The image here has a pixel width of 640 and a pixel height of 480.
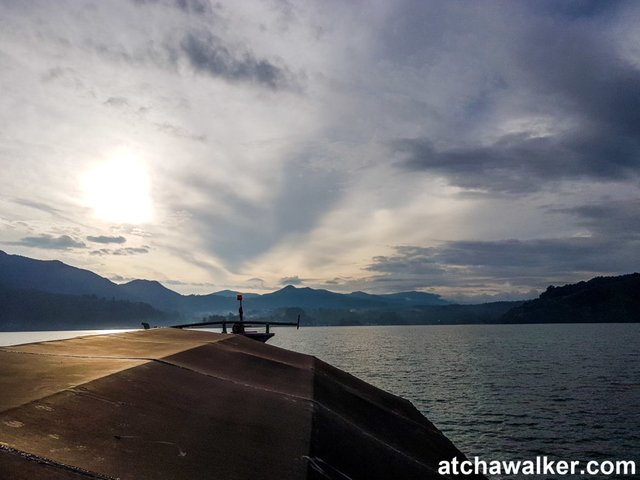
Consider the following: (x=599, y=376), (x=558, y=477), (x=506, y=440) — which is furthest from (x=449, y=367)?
(x=558, y=477)

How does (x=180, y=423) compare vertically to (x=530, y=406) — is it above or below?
above

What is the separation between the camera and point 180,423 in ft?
16.4

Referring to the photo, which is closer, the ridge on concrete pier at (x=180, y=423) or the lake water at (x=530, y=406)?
the ridge on concrete pier at (x=180, y=423)

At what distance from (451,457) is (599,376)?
58.7 metres

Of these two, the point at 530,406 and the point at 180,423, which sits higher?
the point at 180,423

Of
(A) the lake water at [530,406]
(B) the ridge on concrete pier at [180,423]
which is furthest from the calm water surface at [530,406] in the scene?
(B) the ridge on concrete pier at [180,423]

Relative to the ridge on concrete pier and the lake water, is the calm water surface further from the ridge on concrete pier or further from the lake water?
the ridge on concrete pier

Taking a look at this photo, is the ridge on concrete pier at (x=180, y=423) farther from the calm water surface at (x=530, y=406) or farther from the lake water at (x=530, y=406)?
the calm water surface at (x=530, y=406)

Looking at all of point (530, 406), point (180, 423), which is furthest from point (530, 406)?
point (180, 423)

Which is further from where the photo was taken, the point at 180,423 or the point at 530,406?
the point at 530,406

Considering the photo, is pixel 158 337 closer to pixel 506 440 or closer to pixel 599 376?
pixel 506 440

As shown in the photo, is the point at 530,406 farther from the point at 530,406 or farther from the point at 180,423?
the point at 180,423

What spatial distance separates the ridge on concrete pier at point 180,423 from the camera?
3734 mm

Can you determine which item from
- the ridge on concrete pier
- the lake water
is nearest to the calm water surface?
the lake water
